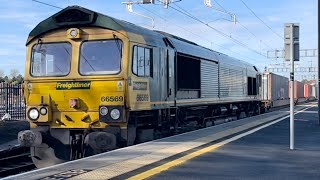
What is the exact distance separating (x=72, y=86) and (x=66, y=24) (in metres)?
1.62

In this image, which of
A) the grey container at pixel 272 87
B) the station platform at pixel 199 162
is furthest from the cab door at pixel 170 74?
the grey container at pixel 272 87

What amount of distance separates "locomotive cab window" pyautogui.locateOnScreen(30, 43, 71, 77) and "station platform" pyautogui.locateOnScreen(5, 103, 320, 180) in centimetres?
276

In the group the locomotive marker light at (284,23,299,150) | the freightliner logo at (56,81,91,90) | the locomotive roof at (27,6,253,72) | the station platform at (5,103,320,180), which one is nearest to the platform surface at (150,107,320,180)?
the station platform at (5,103,320,180)

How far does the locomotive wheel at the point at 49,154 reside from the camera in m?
11.6

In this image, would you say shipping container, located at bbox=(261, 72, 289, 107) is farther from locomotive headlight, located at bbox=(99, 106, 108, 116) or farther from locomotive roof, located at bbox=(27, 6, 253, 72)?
locomotive headlight, located at bbox=(99, 106, 108, 116)

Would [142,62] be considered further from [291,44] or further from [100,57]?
[291,44]

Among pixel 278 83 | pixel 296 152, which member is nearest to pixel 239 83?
pixel 296 152

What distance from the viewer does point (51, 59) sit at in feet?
39.8

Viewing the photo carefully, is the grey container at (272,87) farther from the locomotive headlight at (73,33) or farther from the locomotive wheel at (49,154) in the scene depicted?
the locomotive wheel at (49,154)

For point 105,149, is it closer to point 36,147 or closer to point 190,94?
point 36,147

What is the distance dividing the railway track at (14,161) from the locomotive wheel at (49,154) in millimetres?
1154

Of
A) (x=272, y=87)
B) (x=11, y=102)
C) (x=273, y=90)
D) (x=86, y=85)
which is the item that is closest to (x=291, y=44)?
(x=86, y=85)

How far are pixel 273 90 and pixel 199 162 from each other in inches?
1441

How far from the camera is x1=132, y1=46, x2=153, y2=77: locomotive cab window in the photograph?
38.4ft
